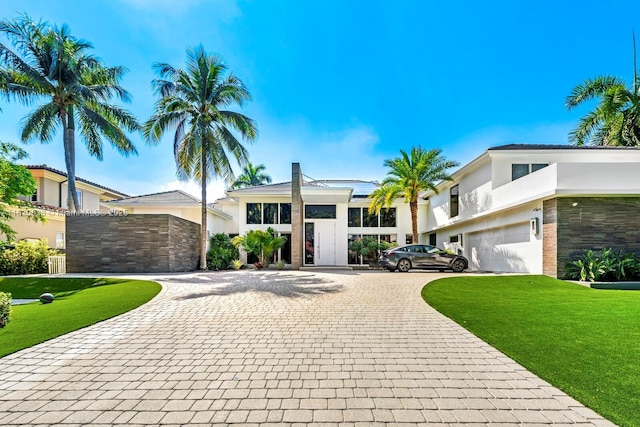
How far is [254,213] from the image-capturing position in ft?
69.4

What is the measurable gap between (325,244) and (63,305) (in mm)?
13794

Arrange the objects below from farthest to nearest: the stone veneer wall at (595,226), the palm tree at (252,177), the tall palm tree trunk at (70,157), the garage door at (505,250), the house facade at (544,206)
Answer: the palm tree at (252,177) → the tall palm tree trunk at (70,157) → the garage door at (505,250) → the stone veneer wall at (595,226) → the house facade at (544,206)

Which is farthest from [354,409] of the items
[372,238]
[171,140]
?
[372,238]

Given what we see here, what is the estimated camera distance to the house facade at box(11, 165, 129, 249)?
62.5 ft

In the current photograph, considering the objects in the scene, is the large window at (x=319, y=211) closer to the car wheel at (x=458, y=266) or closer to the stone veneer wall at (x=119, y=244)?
the car wheel at (x=458, y=266)

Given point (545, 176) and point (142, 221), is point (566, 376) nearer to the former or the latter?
point (545, 176)

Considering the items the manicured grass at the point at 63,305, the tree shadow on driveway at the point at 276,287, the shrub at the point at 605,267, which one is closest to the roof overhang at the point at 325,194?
the tree shadow on driveway at the point at 276,287

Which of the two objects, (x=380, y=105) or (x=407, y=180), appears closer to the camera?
(x=380, y=105)

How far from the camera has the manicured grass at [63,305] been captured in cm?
528

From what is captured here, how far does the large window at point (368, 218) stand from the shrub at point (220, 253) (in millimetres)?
8989

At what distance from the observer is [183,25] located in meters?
12.2

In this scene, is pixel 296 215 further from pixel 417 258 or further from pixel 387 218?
pixel 387 218

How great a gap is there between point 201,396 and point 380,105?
17904 millimetres

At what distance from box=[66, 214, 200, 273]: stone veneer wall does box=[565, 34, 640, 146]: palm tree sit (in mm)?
25374
